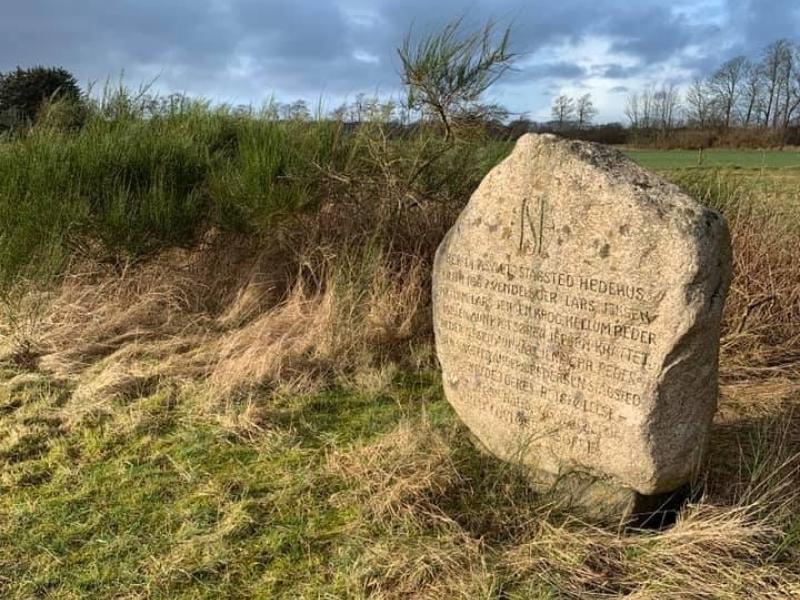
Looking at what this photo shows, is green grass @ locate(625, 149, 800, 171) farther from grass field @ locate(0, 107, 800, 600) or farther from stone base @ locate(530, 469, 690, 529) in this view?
stone base @ locate(530, 469, 690, 529)

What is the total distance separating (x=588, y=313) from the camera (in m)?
2.81

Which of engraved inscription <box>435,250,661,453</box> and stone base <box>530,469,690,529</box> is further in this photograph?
stone base <box>530,469,690,529</box>

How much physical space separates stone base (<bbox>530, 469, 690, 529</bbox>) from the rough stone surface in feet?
0.18

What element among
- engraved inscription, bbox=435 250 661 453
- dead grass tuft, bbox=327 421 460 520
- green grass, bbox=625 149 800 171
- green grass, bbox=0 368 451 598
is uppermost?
green grass, bbox=625 149 800 171

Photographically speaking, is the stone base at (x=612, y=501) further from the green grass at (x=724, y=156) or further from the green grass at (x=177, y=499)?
the green grass at (x=724, y=156)

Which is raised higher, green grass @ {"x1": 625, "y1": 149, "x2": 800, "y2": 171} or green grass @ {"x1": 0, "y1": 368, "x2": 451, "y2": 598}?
green grass @ {"x1": 625, "y1": 149, "x2": 800, "y2": 171}

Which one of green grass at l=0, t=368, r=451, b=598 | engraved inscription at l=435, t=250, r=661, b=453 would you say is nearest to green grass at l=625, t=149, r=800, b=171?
engraved inscription at l=435, t=250, r=661, b=453

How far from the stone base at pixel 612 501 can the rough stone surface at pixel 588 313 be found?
0.18 feet

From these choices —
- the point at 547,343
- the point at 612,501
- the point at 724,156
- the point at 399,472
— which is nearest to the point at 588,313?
the point at 547,343

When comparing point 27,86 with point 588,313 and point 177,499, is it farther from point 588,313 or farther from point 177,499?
point 588,313

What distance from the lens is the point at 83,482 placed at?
11.0 feet

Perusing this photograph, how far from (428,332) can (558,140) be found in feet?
8.31

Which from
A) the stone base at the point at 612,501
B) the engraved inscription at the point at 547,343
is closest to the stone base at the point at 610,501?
the stone base at the point at 612,501

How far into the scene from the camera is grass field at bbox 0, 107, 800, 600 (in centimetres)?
264
